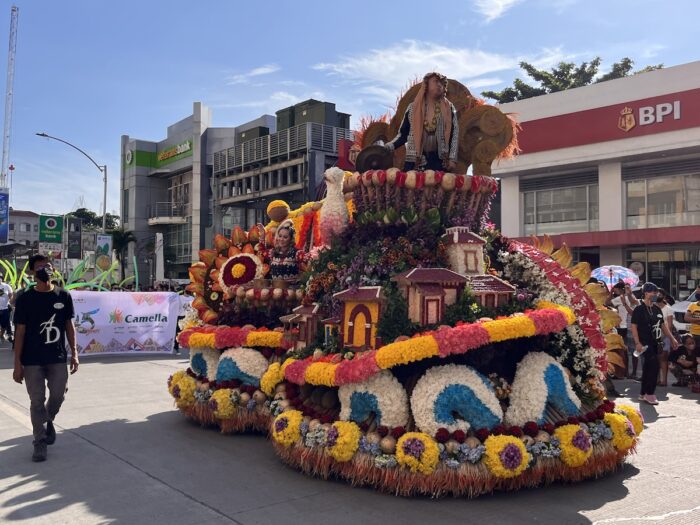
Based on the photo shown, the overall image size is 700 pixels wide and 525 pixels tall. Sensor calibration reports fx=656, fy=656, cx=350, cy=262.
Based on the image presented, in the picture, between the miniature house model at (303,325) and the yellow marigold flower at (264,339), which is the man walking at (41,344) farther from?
the miniature house model at (303,325)

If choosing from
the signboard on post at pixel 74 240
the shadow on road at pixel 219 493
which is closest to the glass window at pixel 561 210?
the shadow on road at pixel 219 493

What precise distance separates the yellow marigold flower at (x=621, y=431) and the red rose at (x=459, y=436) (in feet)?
4.61

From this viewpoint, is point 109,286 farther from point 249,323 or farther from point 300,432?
point 300,432

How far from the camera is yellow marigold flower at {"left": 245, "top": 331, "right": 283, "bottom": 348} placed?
6801 millimetres

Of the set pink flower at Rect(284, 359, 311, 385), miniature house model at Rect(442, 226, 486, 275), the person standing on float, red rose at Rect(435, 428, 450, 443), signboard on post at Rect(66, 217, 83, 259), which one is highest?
signboard on post at Rect(66, 217, 83, 259)

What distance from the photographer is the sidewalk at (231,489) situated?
450 centimetres

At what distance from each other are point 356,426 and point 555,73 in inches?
1357

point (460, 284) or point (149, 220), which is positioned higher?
point (149, 220)

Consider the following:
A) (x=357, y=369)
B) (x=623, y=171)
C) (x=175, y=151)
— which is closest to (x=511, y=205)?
(x=623, y=171)

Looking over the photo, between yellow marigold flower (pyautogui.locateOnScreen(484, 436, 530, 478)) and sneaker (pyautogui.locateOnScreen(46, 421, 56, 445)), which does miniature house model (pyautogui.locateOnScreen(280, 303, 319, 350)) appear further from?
sneaker (pyautogui.locateOnScreen(46, 421, 56, 445))

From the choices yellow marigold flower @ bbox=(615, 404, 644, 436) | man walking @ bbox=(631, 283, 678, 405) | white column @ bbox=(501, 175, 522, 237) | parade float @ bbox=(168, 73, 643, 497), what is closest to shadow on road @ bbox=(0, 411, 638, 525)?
parade float @ bbox=(168, 73, 643, 497)

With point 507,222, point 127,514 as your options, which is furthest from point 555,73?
point 127,514

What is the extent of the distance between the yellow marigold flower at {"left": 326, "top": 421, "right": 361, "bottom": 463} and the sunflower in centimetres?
285

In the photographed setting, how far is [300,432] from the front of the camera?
5.39 meters
